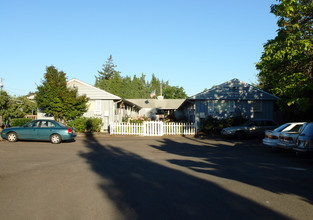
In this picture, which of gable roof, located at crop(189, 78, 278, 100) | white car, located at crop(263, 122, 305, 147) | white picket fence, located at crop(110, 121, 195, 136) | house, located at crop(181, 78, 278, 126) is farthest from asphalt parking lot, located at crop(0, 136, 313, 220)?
gable roof, located at crop(189, 78, 278, 100)

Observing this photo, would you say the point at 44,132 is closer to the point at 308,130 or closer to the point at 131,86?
the point at 308,130

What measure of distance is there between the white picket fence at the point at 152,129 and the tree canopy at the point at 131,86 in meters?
44.6

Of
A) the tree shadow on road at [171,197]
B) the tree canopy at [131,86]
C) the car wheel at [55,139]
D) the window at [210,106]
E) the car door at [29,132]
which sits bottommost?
the tree shadow on road at [171,197]

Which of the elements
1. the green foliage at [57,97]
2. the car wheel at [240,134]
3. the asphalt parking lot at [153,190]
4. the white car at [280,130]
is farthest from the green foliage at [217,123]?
the asphalt parking lot at [153,190]

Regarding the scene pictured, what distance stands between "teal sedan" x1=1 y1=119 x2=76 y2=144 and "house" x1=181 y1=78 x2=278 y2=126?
13.3 meters

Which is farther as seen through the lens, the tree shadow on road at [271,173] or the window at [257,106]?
the window at [257,106]

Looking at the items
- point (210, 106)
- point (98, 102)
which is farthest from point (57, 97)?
point (210, 106)

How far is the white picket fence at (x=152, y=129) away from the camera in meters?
23.3

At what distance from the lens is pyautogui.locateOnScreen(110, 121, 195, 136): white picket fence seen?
76.3 feet

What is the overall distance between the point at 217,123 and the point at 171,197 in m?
19.5

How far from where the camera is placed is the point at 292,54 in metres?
14.6

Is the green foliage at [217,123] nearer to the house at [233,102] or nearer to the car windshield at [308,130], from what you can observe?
the house at [233,102]

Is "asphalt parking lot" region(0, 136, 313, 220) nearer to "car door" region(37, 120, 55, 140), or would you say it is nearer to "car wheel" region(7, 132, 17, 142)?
"car door" region(37, 120, 55, 140)

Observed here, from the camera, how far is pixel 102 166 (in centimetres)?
916
